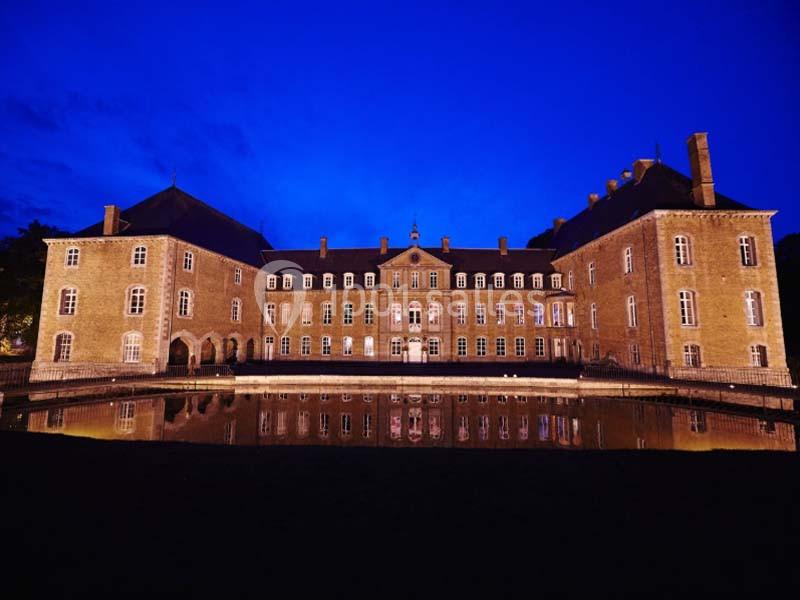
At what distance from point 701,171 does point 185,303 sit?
3105 centimetres

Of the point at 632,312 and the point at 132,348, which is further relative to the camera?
the point at 632,312

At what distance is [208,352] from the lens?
26984 millimetres

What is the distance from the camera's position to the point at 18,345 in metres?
35.7

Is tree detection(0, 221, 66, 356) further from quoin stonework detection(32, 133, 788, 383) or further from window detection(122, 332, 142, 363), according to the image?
window detection(122, 332, 142, 363)

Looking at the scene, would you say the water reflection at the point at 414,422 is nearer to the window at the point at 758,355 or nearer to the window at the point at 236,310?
the window at the point at 758,355

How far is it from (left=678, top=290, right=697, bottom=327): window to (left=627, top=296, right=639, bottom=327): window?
2302 millimetres

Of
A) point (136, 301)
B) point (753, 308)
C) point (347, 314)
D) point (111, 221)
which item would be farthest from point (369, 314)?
point (753, 308)

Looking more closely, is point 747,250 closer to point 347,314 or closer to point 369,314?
point 369,314

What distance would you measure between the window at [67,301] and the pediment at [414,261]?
1998cm

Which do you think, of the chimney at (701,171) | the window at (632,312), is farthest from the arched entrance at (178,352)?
the chimney at (701,171)

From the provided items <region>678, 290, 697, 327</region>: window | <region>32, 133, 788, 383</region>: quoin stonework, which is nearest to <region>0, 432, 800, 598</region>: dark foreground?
<region>678, 290, 697, 327</region>: window

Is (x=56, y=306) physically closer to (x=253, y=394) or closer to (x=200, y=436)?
(x=253, y=394)

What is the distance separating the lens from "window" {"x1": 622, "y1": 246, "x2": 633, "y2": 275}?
2183cm

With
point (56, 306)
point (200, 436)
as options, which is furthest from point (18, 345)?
point (200, 436)
